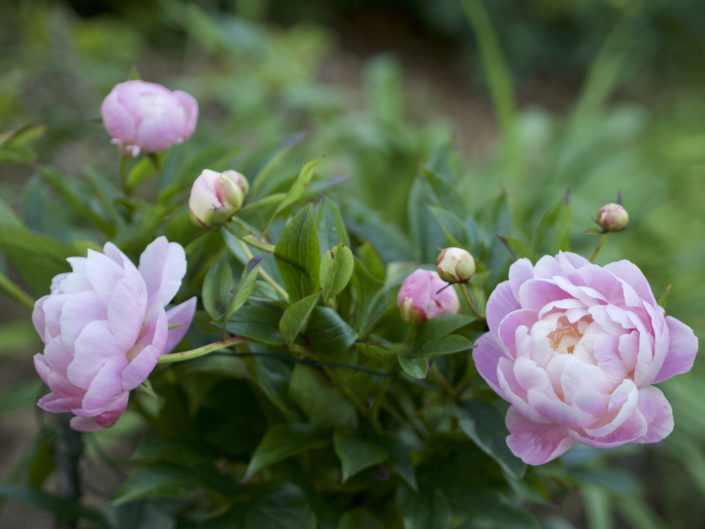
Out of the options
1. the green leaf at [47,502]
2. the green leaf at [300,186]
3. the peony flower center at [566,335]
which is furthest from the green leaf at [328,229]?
the green leaf at [47,502]

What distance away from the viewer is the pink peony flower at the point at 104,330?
29 cm

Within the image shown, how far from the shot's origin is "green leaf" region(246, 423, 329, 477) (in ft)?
1.24

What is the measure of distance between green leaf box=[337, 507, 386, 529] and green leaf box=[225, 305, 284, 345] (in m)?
0.13

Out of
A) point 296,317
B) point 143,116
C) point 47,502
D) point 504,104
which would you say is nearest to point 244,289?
point 296,317

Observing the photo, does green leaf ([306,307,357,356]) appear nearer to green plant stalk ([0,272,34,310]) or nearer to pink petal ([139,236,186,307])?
pink petal ([139,236,186,307])

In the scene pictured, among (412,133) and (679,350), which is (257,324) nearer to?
(679,350)

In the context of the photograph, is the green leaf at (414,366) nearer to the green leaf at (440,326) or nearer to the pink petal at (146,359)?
the green leaf at (440,326)

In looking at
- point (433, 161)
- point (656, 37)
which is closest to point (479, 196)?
point (433, 161)

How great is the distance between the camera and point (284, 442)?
1.28ft

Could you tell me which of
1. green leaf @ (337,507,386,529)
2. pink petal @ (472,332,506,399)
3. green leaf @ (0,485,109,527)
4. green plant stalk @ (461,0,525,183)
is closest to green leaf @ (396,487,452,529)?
green leaf @ (337,507,386,529)

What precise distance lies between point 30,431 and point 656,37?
2570 millimetres

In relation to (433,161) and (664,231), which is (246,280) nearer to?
(433,161)

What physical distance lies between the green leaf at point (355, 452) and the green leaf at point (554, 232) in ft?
0.52

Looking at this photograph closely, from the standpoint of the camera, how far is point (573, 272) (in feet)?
0.99
